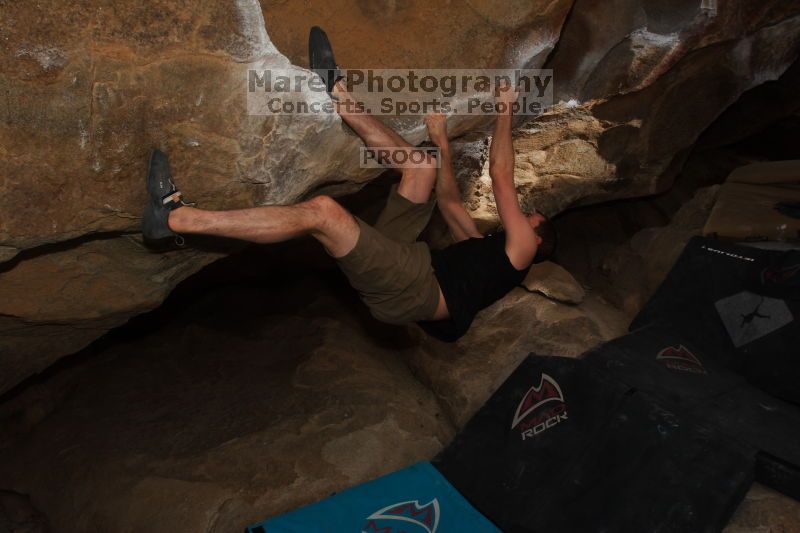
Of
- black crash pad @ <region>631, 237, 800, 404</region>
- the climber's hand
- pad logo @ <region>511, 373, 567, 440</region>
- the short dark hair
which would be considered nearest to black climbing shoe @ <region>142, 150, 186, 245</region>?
the climber's hand

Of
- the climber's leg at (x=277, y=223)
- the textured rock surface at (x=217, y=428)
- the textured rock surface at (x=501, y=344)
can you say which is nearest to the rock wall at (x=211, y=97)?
the climber's leg at (x=277, y=223)

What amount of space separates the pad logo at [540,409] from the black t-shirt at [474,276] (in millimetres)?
586

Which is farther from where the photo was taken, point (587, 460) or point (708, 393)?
point (708, 393)

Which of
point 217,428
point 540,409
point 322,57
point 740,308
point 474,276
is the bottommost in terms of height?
point 217,428

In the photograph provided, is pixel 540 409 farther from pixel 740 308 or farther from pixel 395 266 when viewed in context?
pixel 740 308

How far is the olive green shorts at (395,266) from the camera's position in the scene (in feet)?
9.82

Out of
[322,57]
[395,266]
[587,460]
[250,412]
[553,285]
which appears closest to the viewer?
[322,57]

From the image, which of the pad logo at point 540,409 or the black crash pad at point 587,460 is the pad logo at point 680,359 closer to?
the black crash pad at point 587,460

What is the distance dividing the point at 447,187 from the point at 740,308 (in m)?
1.98

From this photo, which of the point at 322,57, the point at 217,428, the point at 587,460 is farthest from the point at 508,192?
the point at 217,428

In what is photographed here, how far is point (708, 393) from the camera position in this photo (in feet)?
11.4

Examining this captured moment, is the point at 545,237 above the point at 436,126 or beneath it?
beneath

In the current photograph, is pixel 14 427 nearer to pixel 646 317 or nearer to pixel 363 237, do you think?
pixel 363 237

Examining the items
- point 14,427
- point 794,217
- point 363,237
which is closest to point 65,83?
point 363,237
